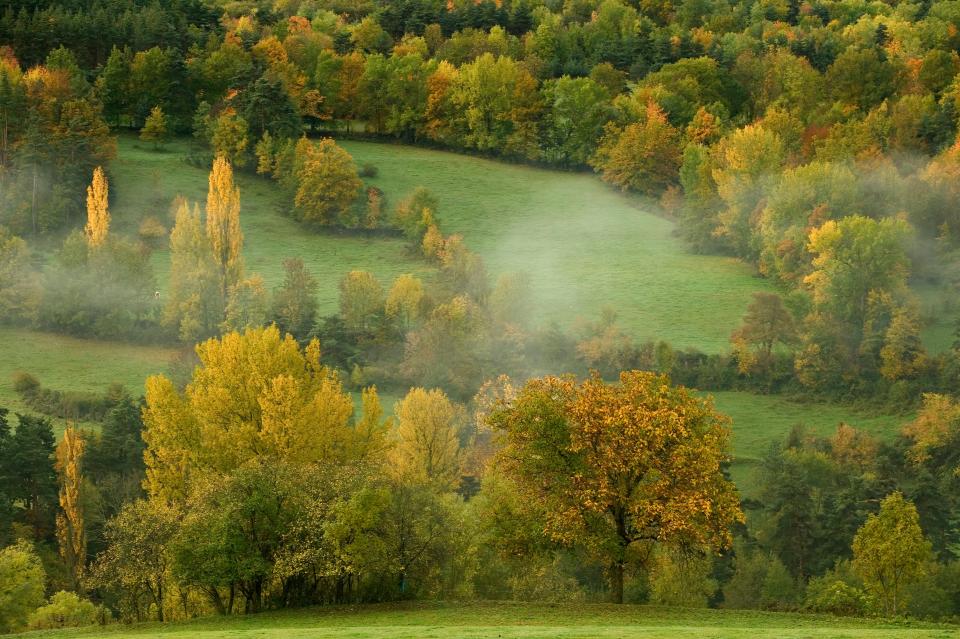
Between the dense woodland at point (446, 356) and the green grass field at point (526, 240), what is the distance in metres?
2.48

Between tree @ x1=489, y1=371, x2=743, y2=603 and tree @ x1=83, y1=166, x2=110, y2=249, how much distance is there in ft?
254

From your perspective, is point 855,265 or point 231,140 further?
point 231,140

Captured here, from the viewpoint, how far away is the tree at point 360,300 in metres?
136

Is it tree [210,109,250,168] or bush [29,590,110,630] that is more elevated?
tree [210,109,250,168]

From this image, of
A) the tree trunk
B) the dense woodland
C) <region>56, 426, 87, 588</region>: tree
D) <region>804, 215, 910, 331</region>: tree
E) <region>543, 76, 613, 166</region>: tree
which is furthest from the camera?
<region>543, 76, 613, 166</region>: tree

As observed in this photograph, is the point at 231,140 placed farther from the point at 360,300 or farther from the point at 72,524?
the point at 72,524

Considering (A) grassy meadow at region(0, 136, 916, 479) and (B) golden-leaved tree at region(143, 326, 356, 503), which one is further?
(A) grassy meadow at region(0, 136, 916, 479)

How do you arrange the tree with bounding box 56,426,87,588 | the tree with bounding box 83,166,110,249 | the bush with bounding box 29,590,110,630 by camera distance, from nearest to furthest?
the bush with bounding box 29,590,110,630
the tree with bounding box 56,426,87,588
the tree with bounding box 83,166,110,249

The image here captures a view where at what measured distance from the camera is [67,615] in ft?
265

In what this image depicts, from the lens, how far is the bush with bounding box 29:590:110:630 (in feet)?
263

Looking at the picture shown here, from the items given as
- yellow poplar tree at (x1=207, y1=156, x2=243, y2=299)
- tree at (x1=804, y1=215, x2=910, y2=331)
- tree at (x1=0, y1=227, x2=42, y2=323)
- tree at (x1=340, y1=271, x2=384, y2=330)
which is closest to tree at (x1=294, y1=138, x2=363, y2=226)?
yellow poplar tree at (x1=207, y1=156, x2=243, y2=299)

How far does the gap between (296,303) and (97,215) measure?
2168 centimetres

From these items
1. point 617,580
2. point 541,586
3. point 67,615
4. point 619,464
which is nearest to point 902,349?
point 541,586

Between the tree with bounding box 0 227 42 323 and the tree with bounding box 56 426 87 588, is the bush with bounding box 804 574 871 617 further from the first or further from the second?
the tree with bounding box 0 227 42 323
